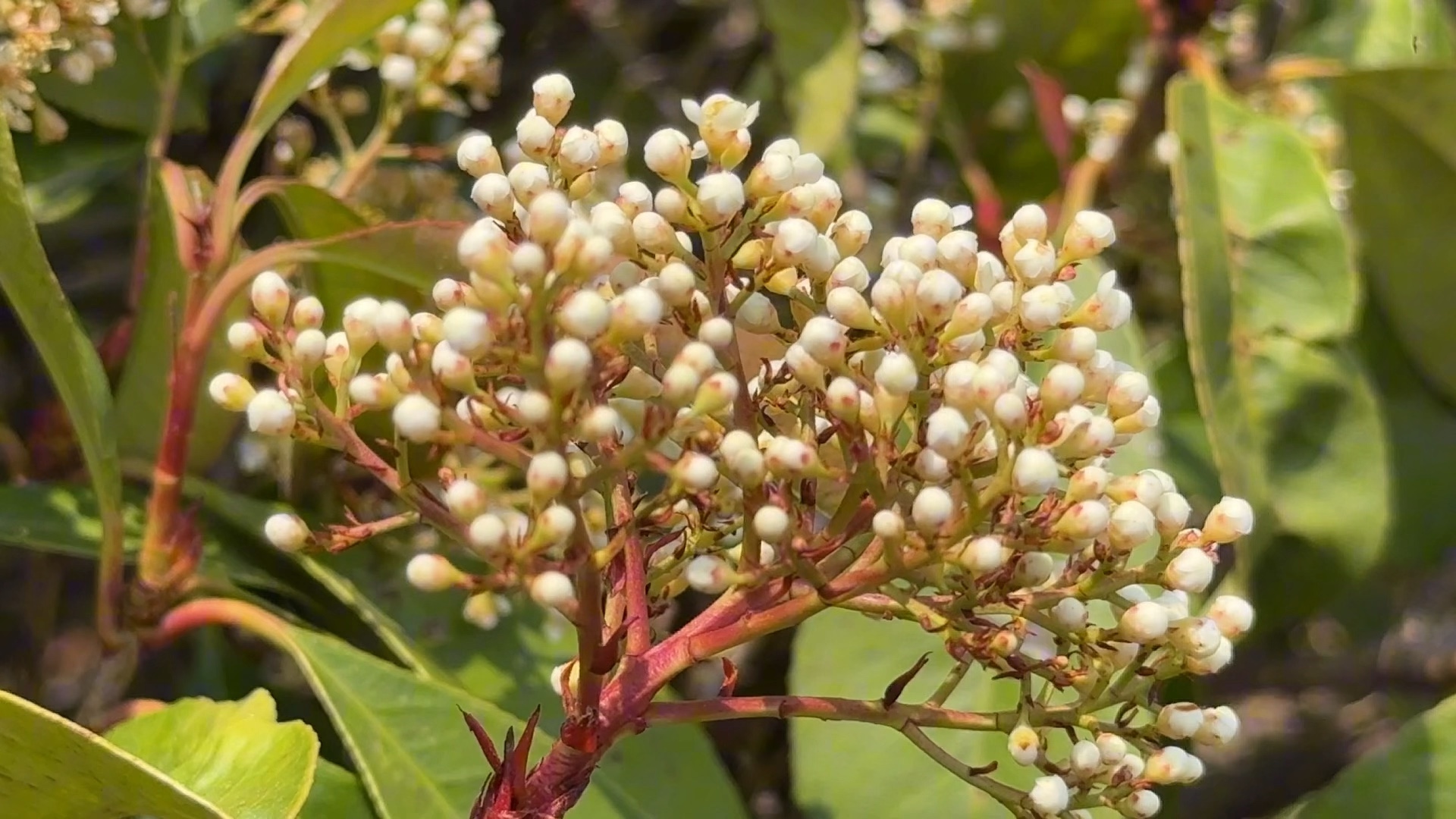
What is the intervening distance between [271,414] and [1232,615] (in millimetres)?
493

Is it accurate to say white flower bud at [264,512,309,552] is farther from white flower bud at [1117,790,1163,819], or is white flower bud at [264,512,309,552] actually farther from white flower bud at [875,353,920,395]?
white flower bud at [1117,790,1163,819]

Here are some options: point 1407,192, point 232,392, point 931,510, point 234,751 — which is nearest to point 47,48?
point 232,392

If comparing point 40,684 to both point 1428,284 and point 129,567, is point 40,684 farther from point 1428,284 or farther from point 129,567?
point 1428,284

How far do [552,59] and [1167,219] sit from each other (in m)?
0.84

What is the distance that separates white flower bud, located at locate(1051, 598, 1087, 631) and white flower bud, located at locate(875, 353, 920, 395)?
0.44ft

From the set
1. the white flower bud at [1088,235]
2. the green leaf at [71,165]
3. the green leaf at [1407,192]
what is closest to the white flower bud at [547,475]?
the white flower bud at [1088,235]

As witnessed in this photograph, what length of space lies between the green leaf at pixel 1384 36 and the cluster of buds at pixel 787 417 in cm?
101

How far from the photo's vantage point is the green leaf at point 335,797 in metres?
0.81

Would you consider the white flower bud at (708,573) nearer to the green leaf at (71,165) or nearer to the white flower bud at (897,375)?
the white flower bud at (897,375)

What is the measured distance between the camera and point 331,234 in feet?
3.14

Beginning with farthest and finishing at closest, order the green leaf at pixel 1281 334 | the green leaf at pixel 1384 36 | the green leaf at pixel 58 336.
Result: the green leaf at pixel 1384 36 < the green leaf at pixel 1281 334 < the green leaf at pixel 58 336

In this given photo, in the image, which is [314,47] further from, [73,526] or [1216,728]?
[1216,728]

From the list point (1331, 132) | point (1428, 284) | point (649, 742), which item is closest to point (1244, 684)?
point (1428, 284)

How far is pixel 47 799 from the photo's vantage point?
2.17 feet
